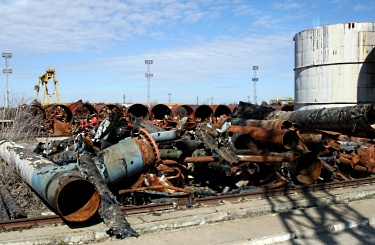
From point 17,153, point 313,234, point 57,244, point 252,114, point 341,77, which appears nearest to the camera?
point 57,244

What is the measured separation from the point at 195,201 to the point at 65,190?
2003 millimetres

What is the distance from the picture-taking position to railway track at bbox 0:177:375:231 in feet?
15.1

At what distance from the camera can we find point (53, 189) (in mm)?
4395

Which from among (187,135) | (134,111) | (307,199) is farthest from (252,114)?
(134,111)

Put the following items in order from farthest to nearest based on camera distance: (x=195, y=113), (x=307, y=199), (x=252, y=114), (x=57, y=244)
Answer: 1. (x=195, y=113)
2. (x=252, y=114)
3. (x=307, y=199)
4. (x=57, y=244)

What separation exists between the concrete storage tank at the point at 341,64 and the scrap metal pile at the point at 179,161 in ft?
16.9

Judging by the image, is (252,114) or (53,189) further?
(252,114)

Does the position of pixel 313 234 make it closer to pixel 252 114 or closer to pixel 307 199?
pixel 307 199

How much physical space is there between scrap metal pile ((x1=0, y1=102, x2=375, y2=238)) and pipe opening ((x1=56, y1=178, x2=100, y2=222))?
0.5 inches

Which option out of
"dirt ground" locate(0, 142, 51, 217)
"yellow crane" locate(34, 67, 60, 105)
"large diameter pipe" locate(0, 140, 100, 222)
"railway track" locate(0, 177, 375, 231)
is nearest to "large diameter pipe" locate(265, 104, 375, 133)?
"railway track" locate(0, 177, 375, 231)

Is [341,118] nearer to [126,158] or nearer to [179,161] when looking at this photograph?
[179,161]

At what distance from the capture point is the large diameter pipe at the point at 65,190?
441 cm

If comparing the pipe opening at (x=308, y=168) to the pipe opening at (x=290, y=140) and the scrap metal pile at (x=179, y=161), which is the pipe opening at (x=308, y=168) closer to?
the scrap metal pile at (x=179, y=161)

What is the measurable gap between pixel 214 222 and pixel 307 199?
6.34 feet
